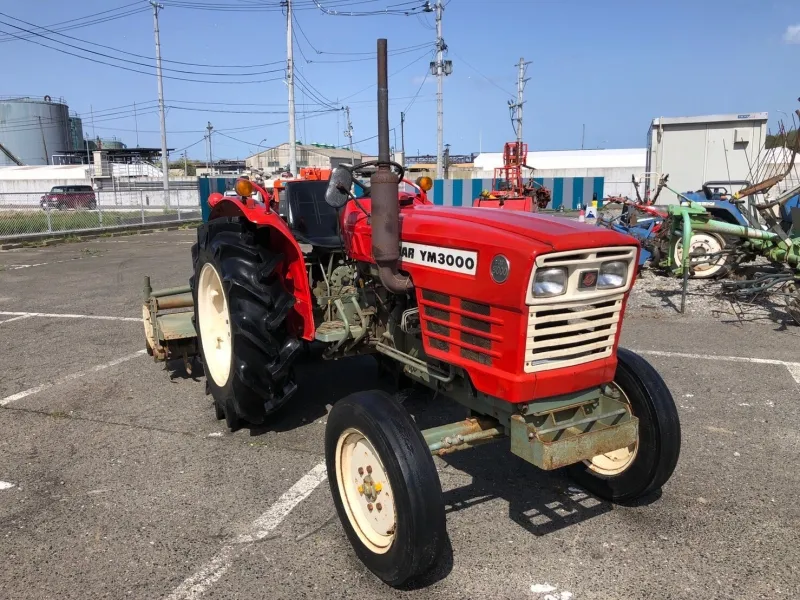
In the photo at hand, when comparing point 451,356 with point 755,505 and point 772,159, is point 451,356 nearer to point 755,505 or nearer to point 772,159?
point 755,505

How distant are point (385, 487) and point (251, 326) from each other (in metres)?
1.48

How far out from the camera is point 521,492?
3.29 meters

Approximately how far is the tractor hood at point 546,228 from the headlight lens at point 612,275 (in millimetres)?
93

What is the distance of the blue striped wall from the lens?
960 inches

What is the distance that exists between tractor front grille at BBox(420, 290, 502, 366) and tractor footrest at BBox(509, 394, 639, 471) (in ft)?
1.04

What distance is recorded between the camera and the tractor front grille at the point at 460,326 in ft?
8.48

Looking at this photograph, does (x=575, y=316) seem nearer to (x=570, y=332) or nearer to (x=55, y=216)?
(x=570, y=332)

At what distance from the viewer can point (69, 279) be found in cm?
1022

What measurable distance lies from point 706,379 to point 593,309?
2.93 m

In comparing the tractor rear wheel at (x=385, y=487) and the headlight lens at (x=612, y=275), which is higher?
the headlight lens at (x=612, y=275)

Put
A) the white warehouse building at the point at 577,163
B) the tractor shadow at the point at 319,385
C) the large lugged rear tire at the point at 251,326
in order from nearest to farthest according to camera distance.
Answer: the large lugged rear tire at the point at 251,326 < the tractor shadow at the point at 319,385 < the white warehouse building at the point at 577,163

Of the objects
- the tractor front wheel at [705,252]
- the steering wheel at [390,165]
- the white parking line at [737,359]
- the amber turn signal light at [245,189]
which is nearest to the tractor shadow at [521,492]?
the steering wheel at [390,165]

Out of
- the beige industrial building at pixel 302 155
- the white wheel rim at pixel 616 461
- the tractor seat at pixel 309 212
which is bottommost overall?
the white wheel rim at pixel 616 461

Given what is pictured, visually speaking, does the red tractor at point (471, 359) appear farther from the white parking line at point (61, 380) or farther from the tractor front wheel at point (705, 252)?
the tractor front wheel at point (705, 252)
